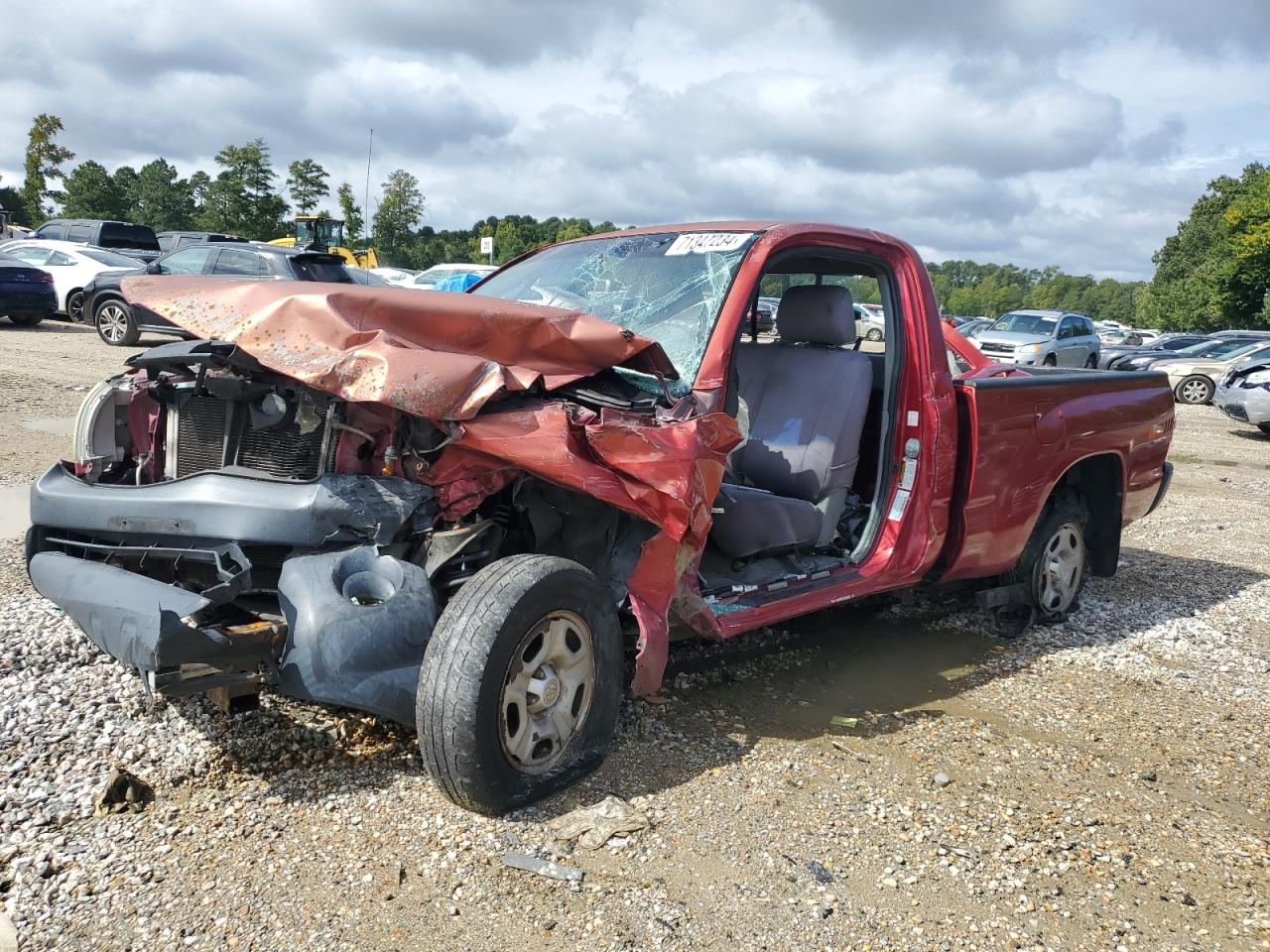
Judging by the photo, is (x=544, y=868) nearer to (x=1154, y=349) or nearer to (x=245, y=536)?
(x=245, y=536)

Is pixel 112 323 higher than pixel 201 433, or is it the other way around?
pixel 201 433

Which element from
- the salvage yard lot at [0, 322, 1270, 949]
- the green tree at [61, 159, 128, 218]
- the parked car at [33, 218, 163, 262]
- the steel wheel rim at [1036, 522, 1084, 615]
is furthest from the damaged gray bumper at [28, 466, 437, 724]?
the green tree at [61, 159, 128, 218]

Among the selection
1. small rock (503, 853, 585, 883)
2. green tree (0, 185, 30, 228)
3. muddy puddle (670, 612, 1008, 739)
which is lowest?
small rock (503, 853, 585, 883)

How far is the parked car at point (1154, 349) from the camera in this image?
2259 cm

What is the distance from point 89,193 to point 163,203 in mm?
4796

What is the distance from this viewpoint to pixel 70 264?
17469 millimetres

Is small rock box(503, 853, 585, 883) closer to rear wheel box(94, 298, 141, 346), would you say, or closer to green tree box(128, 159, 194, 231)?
rear wheel box(94, 298, 141, 346)

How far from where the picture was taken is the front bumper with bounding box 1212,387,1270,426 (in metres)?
14.2

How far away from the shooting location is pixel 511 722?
2.92 m

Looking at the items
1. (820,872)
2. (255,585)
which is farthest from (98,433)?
(820,872)

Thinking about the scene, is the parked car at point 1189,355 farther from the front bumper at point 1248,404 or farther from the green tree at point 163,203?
the green tree at point 163,203

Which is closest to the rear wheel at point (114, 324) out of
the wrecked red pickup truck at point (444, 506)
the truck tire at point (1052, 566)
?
the wrecked red pickup truck at point (444, 506)

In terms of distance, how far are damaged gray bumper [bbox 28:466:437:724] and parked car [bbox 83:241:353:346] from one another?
10.7 metres

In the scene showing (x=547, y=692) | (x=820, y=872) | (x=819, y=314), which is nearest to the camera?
(x=820, y=872)
